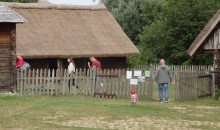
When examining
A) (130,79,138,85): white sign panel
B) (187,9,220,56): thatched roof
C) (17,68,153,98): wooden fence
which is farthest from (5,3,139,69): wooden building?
(187,9,220,56): thatched roof

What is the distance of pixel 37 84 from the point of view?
76.2 feet

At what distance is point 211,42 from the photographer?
2425cm

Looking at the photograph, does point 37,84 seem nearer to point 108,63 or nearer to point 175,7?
point 108,63

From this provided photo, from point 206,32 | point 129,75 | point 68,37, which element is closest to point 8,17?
point 129,75

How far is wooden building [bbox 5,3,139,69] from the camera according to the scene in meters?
33.1

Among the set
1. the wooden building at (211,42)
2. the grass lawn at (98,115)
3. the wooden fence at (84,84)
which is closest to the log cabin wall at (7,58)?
the wooden fence at (84,84)

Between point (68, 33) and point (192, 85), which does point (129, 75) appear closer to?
point (192, 85)

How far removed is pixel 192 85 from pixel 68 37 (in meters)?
13.5

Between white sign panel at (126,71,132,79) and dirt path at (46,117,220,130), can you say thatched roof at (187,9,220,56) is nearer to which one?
white sign panel at (126,71,132,79)

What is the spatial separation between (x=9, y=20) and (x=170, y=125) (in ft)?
33.9

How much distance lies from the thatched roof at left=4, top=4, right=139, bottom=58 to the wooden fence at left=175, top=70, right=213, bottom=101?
36.4 ft

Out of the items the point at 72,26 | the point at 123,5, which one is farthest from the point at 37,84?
the point at 123,5

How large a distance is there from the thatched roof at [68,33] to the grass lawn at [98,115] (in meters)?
11.5

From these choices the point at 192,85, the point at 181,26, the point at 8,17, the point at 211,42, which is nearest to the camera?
the point at 8,17
